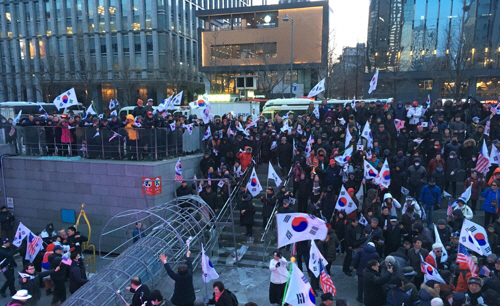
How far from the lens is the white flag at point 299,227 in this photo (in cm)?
752

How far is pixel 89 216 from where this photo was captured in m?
13.0

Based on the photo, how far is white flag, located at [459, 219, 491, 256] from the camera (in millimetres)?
7464

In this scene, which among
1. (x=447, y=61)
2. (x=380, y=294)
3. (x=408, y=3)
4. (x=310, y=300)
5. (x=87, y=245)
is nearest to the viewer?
(x=310, y=300)

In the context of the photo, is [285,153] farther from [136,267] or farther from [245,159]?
[136,267]

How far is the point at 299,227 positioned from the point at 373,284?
70.3 inches

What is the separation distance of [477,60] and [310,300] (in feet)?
92.4

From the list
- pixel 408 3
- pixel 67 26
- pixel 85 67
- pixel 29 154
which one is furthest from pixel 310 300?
pixel 67 26

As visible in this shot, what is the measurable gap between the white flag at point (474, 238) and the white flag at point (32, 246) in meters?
10.8

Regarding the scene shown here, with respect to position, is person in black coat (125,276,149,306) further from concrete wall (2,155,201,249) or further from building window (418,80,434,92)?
building window (418,80,434,92)

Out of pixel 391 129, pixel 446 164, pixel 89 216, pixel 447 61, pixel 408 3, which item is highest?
pixel 408 3

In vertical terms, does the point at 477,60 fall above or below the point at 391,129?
above

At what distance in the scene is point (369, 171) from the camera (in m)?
10.8

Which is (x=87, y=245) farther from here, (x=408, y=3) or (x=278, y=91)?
(x=408, y=3)

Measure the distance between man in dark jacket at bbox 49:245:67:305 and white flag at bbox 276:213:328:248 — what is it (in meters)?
5.65
